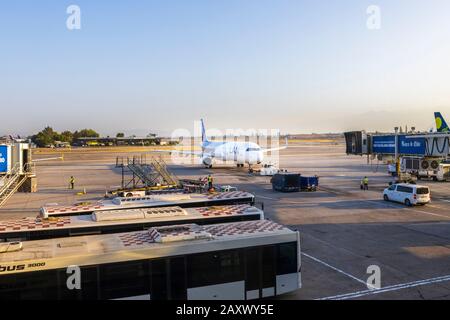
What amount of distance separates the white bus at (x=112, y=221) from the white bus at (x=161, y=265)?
3.46 feet

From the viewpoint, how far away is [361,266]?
16.6 metres

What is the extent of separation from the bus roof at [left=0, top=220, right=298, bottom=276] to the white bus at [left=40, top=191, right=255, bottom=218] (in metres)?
3.36

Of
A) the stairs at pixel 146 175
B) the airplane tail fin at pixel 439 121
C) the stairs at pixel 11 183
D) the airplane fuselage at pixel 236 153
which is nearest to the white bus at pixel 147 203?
the stairs at pixel 11 183

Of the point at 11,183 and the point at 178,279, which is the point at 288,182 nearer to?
the point at 11,183

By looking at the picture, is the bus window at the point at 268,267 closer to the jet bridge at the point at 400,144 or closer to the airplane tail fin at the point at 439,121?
the jet bridge at the point at 400,144

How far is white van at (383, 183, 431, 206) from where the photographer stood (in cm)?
2948

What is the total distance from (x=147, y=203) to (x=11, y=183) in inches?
254

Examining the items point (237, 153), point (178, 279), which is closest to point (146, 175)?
point (237, 153)

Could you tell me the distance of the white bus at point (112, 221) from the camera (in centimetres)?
1194

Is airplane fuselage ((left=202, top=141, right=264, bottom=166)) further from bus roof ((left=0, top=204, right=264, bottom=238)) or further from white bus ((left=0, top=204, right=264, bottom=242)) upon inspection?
bus roof ((left=0, top=204, right=264, bottom=238))

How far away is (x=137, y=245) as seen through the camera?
10.8 m

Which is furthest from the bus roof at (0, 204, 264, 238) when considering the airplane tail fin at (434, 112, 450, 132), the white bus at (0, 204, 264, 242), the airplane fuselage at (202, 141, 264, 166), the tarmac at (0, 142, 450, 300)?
the airplane tail fin at (434, 112, 450, 132)
